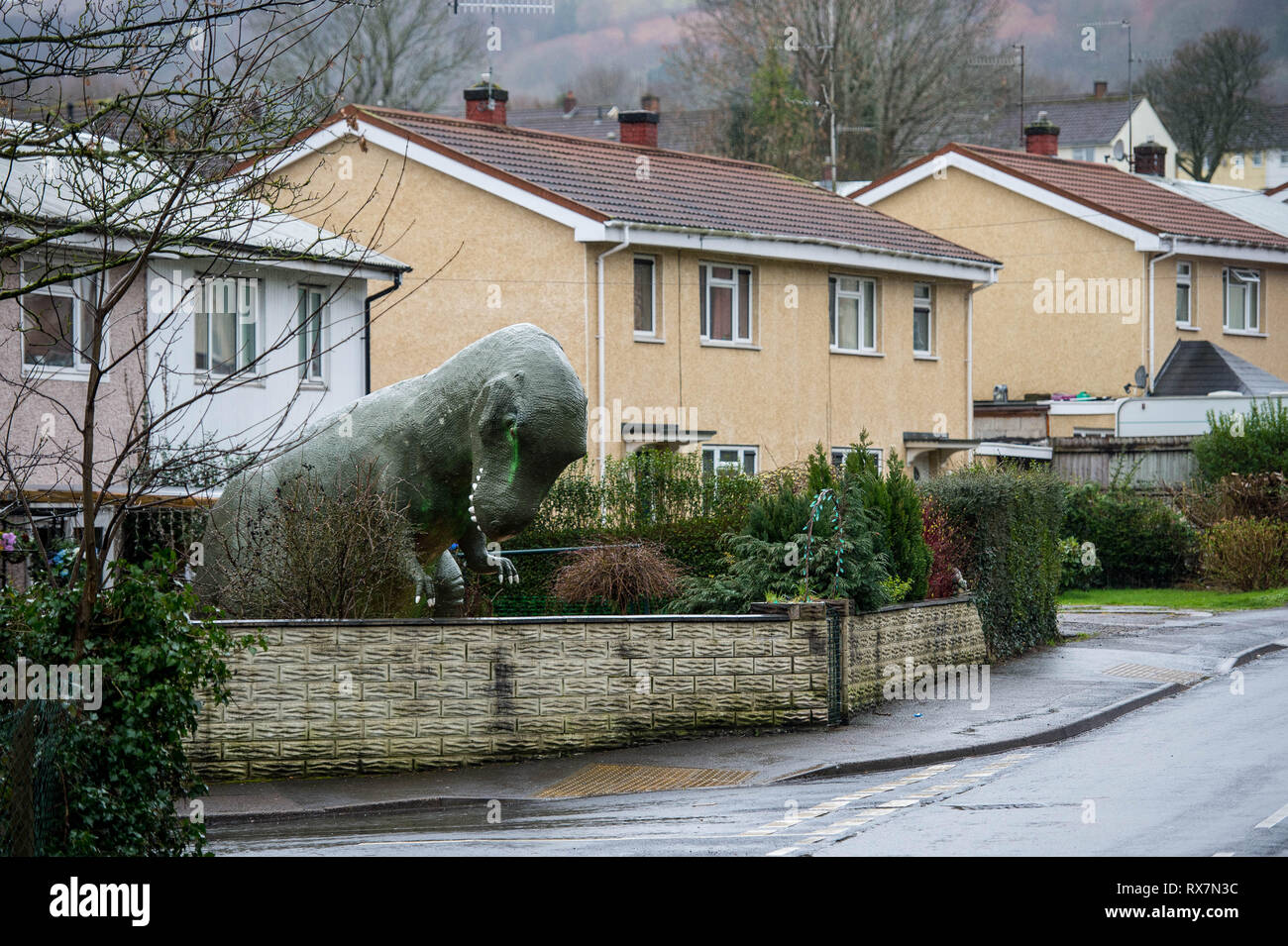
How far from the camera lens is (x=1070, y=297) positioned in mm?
43938

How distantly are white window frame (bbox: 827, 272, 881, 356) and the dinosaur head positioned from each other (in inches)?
854

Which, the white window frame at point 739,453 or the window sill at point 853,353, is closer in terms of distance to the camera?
the white window frame at point 739,453

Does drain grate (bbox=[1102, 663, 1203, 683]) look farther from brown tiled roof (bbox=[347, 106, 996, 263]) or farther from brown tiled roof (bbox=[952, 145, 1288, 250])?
brown tiled roof (bbox=[952, 145, 1288, 250])

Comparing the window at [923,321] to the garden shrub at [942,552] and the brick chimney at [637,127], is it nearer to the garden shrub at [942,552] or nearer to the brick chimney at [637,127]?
the brick chimney at [637,127]

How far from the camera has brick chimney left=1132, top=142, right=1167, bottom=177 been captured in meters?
55.6

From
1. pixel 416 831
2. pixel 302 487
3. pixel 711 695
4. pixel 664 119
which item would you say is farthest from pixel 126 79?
pixel 664 119

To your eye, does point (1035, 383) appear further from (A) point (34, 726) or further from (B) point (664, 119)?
(B) point (664, 119)

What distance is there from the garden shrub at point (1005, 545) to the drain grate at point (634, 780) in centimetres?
766

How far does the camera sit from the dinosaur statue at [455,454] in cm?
1339

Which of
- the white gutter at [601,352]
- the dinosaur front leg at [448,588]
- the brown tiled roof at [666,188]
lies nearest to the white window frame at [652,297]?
the brown tiled roof at [666,188]

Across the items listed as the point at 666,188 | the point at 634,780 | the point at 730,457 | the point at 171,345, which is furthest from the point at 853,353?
the point at 634,780

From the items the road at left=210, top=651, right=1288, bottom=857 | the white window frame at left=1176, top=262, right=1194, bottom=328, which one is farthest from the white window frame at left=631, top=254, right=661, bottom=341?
the white window frame at left=1176, top=262, right=1194, bottom=328

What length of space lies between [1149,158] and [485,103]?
1026 inches
